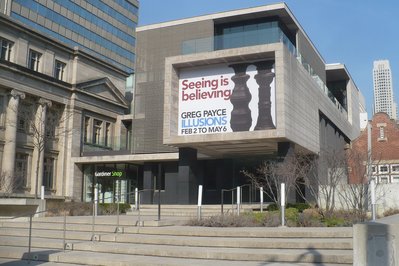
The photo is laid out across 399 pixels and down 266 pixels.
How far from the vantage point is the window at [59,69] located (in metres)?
48.5

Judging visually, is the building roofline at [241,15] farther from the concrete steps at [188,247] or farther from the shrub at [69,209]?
the concrete steps at [188,247]

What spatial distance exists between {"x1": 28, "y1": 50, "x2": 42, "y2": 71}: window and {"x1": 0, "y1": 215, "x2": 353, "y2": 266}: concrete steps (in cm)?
3304

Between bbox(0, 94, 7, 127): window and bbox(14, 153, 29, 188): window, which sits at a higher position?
bbox(0, 94, 7, 127): window

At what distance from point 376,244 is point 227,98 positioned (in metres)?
24.5

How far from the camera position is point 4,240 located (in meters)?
14.2

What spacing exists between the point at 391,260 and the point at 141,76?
36692 mm

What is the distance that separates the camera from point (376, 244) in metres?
7.00

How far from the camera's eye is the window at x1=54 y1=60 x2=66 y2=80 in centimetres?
4853

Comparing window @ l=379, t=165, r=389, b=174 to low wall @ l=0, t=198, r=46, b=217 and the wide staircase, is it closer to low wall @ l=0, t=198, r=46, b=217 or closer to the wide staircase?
the wide staircase

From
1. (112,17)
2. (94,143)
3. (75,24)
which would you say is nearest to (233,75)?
(94,143)

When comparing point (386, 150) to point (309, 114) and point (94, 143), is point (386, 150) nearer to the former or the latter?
point (309, 114)

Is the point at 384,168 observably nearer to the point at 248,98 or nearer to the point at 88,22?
the point at 248,98

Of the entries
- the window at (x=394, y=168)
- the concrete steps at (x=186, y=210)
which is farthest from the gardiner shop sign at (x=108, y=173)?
the window at (x=394, y=168)

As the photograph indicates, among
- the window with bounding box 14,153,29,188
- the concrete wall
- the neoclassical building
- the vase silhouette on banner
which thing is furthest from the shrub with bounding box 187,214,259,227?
the window with bounding box 14,153,29,188
